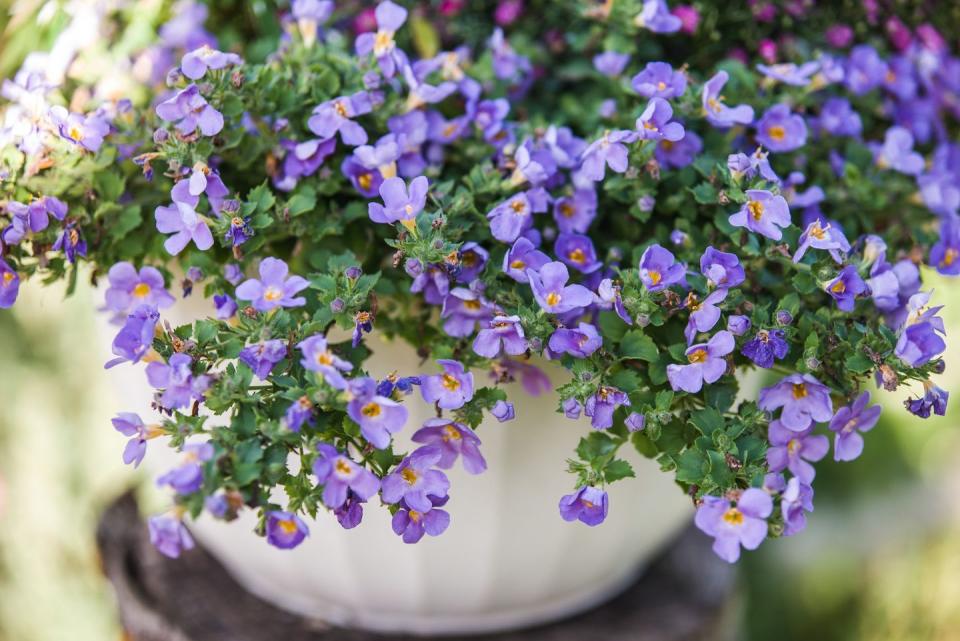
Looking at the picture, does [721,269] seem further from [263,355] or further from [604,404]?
[263,355]

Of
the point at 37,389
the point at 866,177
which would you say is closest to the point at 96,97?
the point at 866,177

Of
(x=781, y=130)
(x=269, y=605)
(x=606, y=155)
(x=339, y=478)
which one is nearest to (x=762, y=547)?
(x=269, y=605)

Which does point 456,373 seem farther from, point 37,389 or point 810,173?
point 37,389

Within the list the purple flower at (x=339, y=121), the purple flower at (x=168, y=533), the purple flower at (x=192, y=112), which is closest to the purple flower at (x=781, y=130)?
the purple flower at (x=339, y=121)

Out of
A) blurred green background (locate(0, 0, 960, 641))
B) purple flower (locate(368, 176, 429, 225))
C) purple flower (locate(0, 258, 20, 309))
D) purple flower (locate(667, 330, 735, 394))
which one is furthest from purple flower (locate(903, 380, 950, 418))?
blurred green background (locate(0, 0, 960, 641))

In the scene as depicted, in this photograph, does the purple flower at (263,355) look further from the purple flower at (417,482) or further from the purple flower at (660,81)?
the purple flower at (660,81)

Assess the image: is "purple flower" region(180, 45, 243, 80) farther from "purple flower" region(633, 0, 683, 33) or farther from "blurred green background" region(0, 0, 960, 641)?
"blurred green background" region(0, 0, 960, 641)
